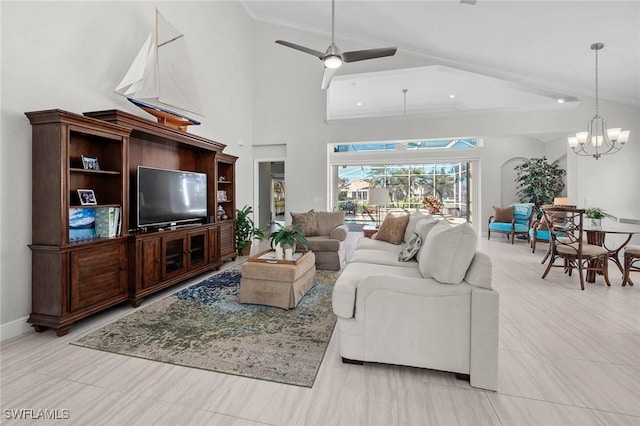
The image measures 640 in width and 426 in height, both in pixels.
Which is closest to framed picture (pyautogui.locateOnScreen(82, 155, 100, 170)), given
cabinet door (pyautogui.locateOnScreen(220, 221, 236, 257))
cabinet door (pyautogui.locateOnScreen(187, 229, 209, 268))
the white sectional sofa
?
cabinet door (pyautogui.locateOnScreen(187, 229, 209, 268))

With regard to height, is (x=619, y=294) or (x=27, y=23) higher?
(x=27, y=23)

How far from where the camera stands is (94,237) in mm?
2857

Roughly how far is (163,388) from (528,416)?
2064 mm

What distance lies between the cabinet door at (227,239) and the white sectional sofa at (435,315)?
325 centimetres

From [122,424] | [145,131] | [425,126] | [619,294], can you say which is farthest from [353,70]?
[122,424]

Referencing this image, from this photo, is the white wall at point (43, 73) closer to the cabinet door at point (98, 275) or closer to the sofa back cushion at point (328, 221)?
the cabinet door at point (98, 275)

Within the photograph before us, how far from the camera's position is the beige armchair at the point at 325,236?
14.9 ft

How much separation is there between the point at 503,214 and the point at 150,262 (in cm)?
758

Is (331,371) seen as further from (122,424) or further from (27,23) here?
(27,23)

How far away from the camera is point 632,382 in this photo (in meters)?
1.83

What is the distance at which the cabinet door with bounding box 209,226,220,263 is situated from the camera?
14.4 feet

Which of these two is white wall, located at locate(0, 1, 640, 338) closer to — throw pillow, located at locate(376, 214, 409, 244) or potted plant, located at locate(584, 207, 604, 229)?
potted plant, located at locate(584, 207, 604, 229)

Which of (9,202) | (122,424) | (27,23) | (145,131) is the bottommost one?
(122,424)

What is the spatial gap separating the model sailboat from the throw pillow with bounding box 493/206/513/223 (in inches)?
279
